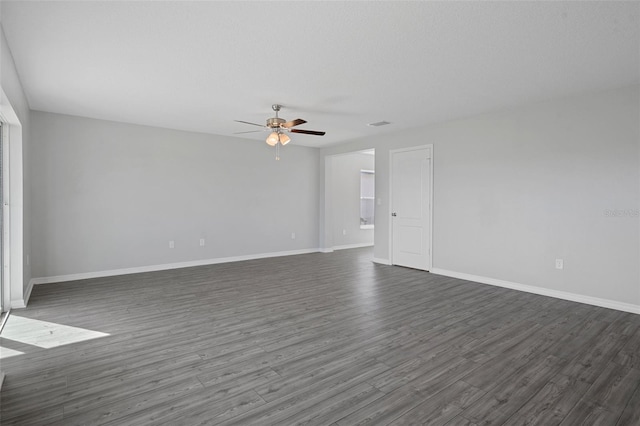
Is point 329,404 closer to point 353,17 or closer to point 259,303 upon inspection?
point 259,303

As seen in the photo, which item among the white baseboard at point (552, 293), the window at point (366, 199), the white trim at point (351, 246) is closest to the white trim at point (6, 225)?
the white baseboard at point (552, 293)

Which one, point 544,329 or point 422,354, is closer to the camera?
point 422,354

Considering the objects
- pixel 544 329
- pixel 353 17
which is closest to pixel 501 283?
pixel 544 329

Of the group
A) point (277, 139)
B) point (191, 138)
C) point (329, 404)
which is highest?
point (191, 138)

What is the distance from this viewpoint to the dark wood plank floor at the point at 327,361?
202cm

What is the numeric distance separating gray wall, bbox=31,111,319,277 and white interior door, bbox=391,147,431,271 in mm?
2505

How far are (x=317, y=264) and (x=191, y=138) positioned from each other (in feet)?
11.3

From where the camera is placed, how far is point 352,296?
442 centimetres

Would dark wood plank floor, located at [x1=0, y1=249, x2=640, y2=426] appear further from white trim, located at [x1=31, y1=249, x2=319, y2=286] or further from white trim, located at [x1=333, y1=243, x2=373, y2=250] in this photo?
white trim, located at [x1=333, y1=243, x2=373, y2=250]

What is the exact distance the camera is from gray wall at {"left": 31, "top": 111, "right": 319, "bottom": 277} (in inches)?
203

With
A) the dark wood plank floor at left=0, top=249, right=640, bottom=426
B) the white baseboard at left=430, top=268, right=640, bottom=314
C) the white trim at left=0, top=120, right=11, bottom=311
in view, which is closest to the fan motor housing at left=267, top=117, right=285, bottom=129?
the dark wood plank floor at left=0, top=249, right=640, bottom=426

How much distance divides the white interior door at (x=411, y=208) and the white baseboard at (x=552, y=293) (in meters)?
0.56

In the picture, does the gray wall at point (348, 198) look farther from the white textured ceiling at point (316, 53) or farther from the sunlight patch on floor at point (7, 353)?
the sunlight patch on floor at point (7, 353)

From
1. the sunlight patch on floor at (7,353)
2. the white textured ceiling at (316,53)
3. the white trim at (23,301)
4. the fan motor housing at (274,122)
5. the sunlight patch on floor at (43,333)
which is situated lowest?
the sunlight patch on floor at (7,353)
